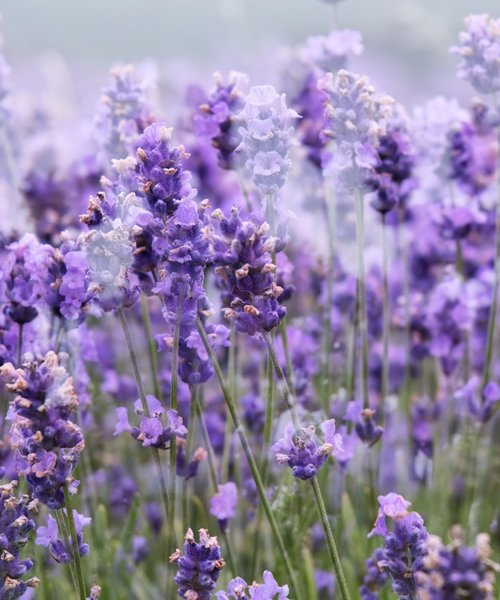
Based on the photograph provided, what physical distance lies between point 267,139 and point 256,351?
4.82ft

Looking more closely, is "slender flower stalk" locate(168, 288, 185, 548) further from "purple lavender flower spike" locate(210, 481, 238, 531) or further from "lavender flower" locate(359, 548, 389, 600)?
"lavender flower" locate(359, 548, 389, 600)

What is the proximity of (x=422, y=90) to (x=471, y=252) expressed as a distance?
22.2 feet

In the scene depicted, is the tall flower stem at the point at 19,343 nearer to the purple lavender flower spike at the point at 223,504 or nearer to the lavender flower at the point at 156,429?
the lavender flower at the point at 156,429

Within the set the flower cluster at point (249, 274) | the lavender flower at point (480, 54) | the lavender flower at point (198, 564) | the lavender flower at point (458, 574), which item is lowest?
the lavender flower at point (458, 574)

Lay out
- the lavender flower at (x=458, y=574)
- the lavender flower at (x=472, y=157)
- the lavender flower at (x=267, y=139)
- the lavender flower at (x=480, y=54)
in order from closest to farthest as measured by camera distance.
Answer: the lavender flower at (x=458, y=574) < the lavender flower at (x=267, y=139) < the lavender flower at (x=480, y=54) < the lavender flower at (x=472, y=157)

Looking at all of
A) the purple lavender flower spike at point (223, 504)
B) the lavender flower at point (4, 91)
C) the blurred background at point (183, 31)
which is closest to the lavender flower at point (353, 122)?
the purple lavender flower spike at point (223, 504)

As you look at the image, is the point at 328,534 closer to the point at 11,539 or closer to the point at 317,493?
the point at 317,493

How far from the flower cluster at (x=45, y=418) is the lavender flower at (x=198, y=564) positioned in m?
0.20

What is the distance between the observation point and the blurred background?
10008 mm

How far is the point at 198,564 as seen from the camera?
1.37 metres

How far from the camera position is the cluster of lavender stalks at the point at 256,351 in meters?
1.39

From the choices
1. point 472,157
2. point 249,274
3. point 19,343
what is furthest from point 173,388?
point 472,157

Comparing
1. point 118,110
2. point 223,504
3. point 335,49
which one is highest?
point 335,49

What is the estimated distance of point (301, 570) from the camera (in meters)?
1.99
